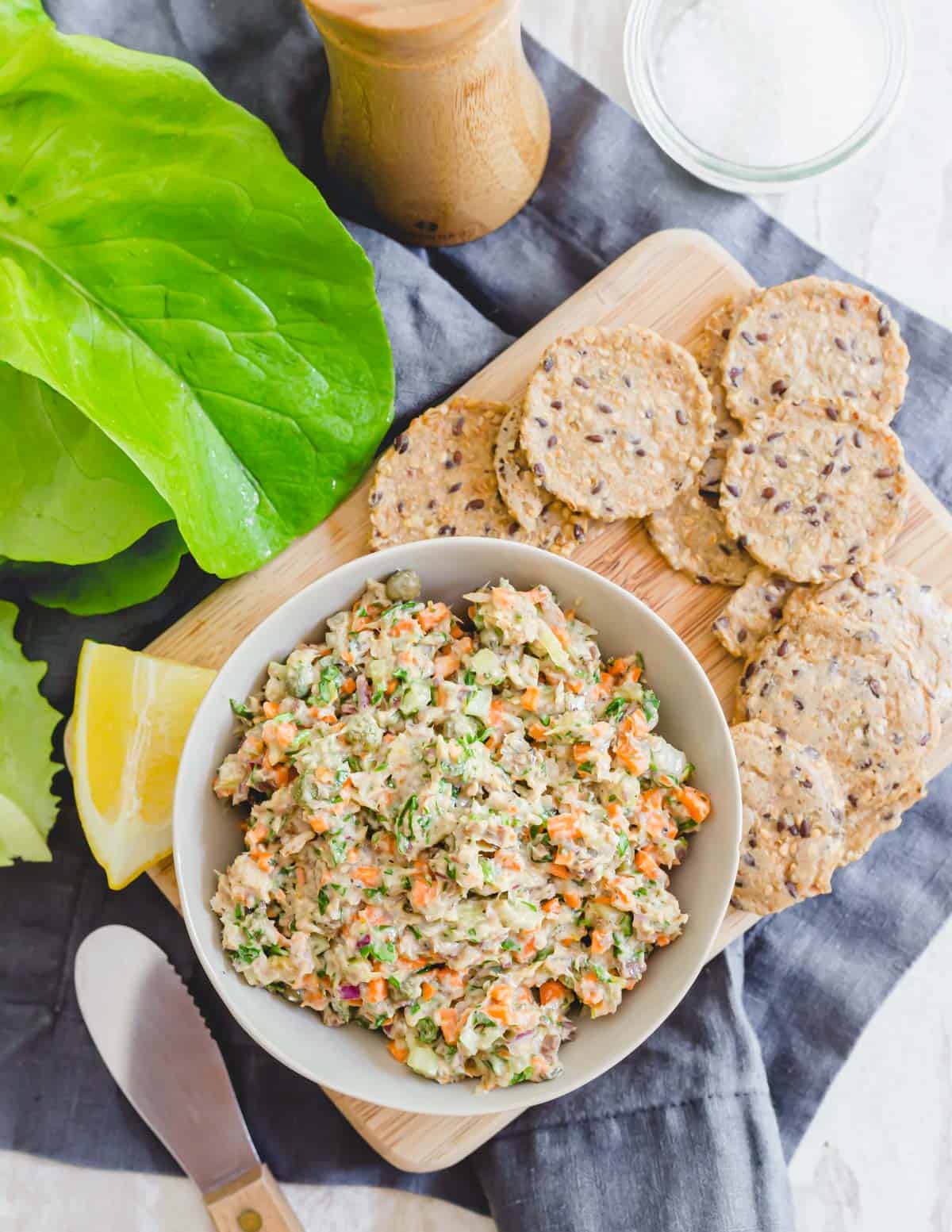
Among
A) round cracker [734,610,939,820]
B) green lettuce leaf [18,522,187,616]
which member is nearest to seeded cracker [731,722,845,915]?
round cracker [734,610,939,820]

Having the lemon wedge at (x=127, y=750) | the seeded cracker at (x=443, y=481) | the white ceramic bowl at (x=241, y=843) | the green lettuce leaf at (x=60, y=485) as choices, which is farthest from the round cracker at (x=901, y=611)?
the green lettuce leaf at (x=60, y=485)

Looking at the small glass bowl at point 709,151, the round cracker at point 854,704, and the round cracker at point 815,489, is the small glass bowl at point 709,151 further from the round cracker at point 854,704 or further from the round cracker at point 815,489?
the round cracker at point 854,704

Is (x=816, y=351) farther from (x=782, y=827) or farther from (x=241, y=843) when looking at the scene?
(x=241, y=843)

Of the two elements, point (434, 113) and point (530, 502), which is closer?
point (434, 113)

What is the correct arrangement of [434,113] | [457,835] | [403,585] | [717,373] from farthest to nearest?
[717,373] < [434,113] < [403,585] < [457,835]

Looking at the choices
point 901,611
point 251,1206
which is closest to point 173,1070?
point 251,1206

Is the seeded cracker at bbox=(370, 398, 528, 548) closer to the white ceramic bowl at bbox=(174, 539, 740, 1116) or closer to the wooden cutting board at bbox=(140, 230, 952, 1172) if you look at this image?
the wooden cutting board at bbox=(140, 230, 952, 1172)

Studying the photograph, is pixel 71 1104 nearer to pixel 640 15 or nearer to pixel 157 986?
pixel 157 986
